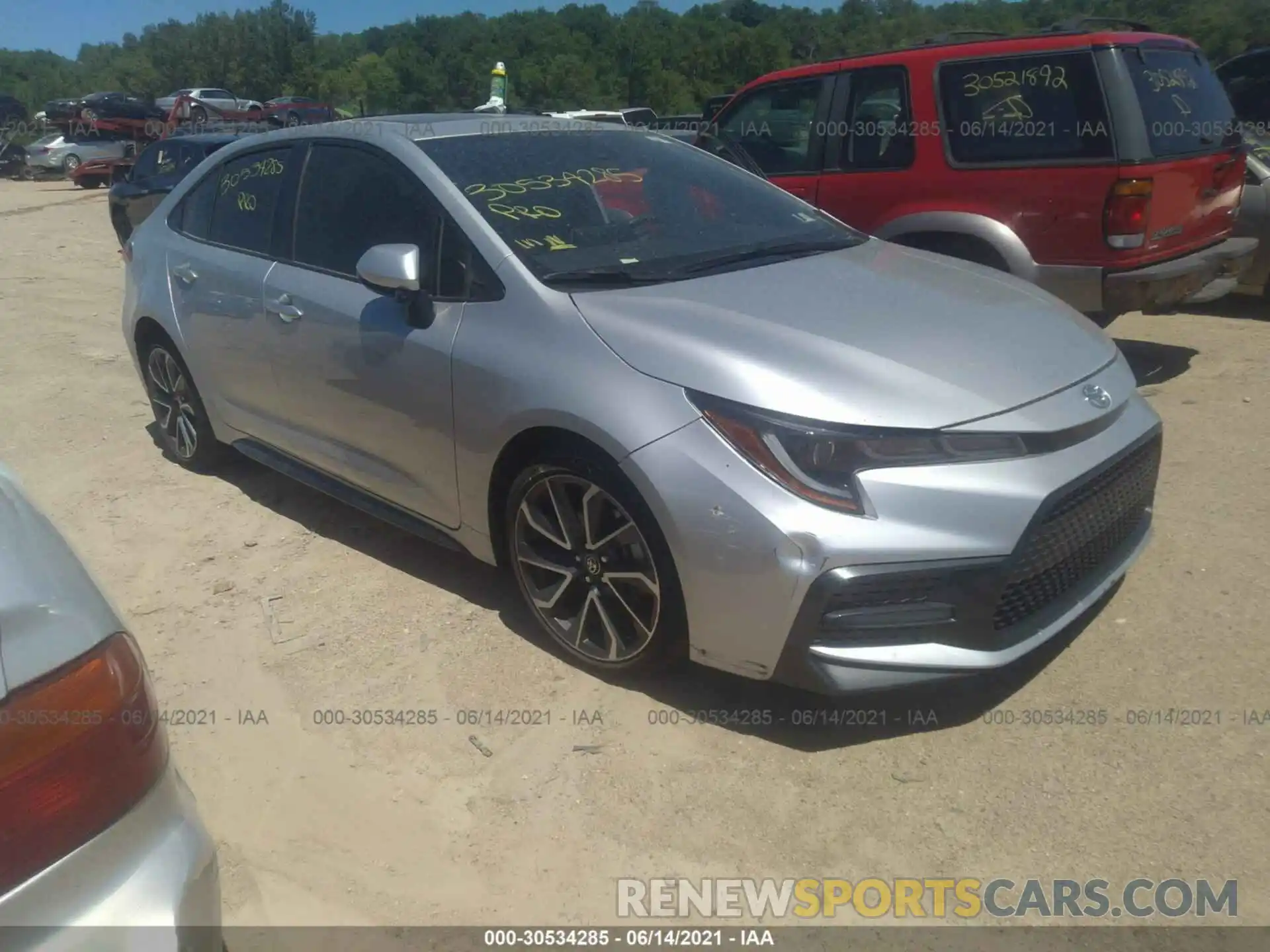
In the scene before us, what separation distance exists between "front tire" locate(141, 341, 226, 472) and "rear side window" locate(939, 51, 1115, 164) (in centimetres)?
421

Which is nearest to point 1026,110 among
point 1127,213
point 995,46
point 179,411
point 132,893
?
point 995,46

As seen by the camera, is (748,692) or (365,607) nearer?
(748,692)

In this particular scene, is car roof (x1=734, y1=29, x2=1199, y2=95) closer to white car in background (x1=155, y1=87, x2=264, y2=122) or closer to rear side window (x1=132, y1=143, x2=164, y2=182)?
rear side window (x1=132, y1=143, x2=164, y2=182)

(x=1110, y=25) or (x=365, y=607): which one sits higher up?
(x=1110, y=25)

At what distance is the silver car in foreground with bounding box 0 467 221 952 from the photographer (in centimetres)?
145

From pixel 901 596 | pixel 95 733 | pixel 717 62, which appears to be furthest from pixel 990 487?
pixel 717 62

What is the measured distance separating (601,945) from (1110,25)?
237 inches

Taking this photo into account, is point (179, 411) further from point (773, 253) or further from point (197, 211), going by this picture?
point (773, 253)

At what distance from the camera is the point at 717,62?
41.2 metres

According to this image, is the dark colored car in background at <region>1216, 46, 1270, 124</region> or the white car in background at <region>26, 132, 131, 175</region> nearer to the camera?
the dark colored car in background at <region>1216, 46, 1270, 124</region>

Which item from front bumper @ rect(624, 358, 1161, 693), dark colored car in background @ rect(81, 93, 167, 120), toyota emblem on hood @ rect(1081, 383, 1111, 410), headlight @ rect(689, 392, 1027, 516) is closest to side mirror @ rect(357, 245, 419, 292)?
front bumper @ rect(624, 358, 1161, 693)

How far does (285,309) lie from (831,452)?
2.42 metres

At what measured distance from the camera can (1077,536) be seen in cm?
298

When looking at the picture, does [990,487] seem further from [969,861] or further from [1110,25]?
[1110,25]
